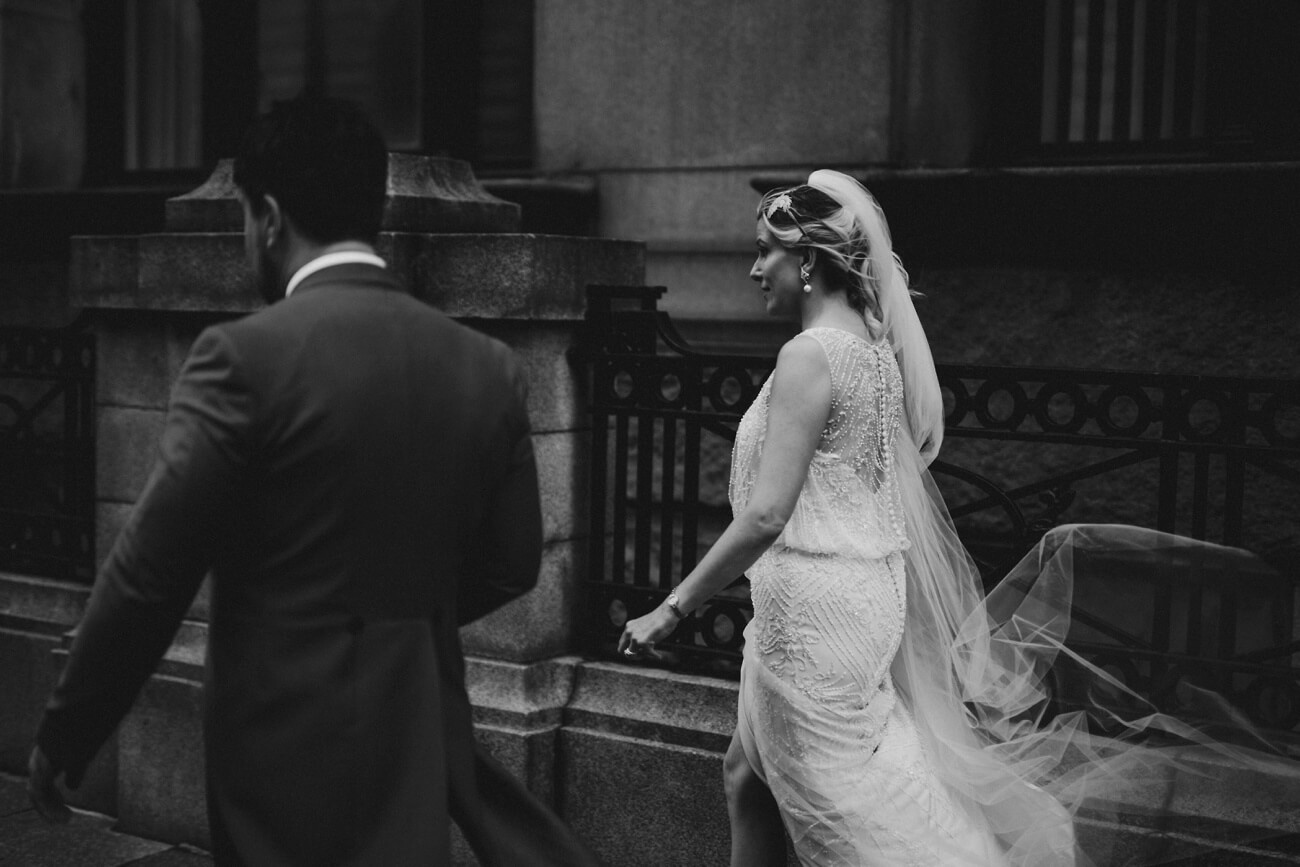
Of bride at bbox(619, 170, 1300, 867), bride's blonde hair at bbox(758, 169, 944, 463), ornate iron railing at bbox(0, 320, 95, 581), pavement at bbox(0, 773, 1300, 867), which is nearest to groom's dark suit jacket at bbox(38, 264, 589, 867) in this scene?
bride at bbox(619, 170, 1300, 867)

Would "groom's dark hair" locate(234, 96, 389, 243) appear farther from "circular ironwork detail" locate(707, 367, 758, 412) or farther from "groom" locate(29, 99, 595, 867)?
"circular ironwork detail" locate(707, 367, 758, 412)

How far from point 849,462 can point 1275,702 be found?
1694mm

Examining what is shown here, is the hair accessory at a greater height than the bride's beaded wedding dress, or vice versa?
the hair accessory

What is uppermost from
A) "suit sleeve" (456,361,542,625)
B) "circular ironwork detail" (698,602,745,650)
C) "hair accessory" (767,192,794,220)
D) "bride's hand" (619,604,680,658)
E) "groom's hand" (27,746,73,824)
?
"hair accessory" (767,192,794,220)

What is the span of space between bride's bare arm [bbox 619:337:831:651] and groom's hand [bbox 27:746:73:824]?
1.34 meters

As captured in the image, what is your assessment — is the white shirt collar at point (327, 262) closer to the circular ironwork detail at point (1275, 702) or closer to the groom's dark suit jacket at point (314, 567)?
the groom's dark suit jacket at point (314, 567)

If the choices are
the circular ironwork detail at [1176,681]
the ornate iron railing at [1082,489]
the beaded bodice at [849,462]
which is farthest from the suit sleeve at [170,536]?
the circular ironwork detail at [1176,681]

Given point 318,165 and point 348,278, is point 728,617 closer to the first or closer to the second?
point 348,278

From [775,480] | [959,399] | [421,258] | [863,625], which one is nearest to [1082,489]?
[959,399]

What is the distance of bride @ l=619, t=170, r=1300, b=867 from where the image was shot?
379 cm

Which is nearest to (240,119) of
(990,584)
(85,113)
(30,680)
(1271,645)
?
(85,113)

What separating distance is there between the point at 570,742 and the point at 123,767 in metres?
1.91

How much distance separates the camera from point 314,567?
2801 millimetres

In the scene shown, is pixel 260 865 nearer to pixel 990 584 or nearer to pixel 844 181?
pixel 844 181
